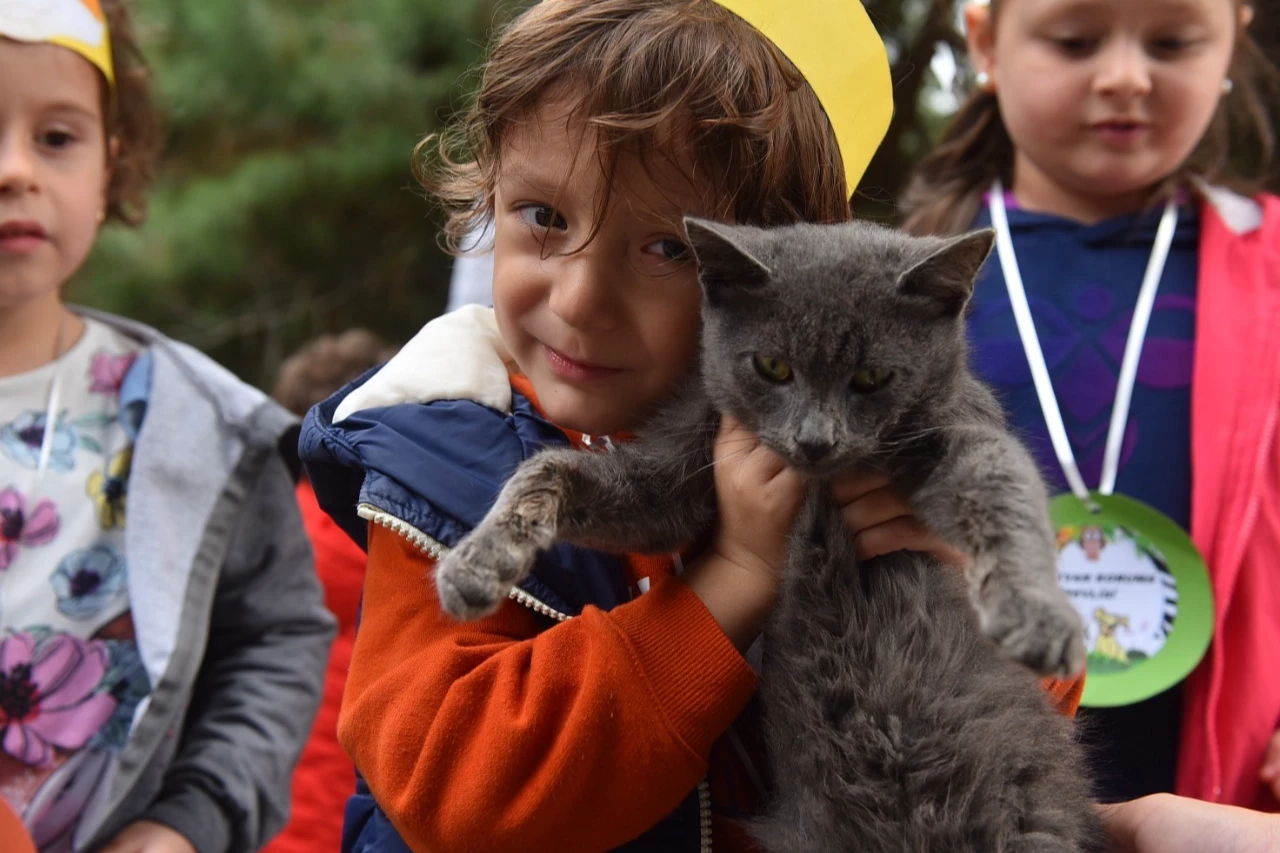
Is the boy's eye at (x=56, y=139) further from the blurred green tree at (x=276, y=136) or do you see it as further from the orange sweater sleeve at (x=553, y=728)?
the blurred green tree at (x=276, y=136)

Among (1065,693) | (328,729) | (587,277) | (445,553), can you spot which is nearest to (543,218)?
(587,277)

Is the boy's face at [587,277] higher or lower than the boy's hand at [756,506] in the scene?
higher

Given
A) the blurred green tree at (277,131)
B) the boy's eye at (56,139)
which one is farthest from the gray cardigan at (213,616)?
the blurred green tree at (277,131)

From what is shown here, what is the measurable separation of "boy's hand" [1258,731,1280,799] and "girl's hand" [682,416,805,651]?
1.19m

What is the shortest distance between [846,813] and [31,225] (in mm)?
1921

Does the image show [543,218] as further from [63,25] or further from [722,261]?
[63,25]

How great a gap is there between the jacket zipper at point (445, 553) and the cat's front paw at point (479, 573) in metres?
0.08

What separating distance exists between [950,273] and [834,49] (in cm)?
45

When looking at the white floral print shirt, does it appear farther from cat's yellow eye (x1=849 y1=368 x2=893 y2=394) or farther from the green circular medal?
the green circular medal

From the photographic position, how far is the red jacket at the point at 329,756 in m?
3.20

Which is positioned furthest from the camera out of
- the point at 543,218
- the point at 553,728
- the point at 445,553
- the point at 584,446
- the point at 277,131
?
the point at 277,131

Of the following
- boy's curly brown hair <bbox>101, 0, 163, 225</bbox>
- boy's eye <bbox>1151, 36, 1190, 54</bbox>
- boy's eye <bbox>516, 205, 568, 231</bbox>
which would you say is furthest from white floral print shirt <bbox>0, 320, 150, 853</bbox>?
boy's eye <bbox>1151, 36, 1190, 54</bbox>

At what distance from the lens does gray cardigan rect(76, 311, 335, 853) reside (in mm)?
2268

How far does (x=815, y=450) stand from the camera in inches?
60.9
